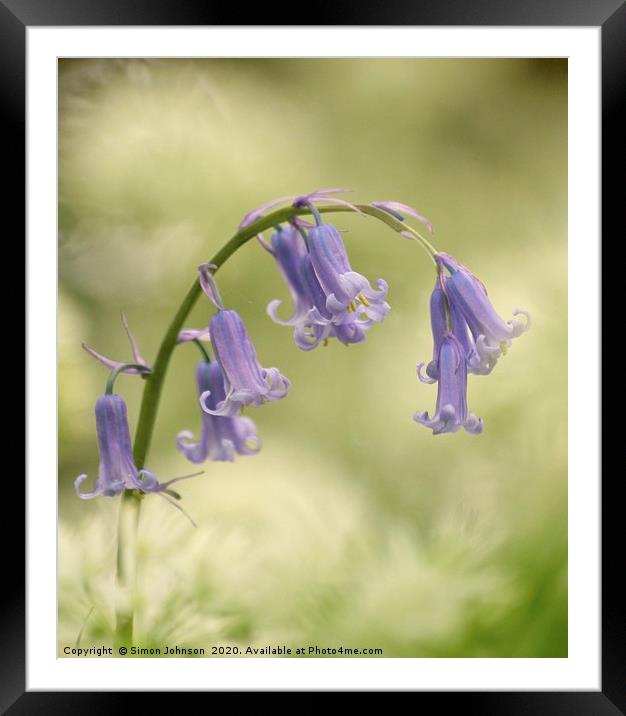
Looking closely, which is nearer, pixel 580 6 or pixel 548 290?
pixel 580 6

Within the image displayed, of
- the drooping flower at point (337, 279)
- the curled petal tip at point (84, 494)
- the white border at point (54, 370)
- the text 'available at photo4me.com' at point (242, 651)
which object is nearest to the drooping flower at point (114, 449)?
the curled petal tip at point (84, 494)

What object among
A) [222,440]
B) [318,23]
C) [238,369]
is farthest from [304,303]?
[318,23]

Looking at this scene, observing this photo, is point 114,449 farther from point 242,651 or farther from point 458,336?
point 458,336

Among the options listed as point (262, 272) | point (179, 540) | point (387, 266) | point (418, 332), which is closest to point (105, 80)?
point (262, 272)

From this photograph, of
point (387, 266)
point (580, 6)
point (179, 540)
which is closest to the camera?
point (580, 6)

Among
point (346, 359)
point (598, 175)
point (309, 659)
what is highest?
point (598, 175)

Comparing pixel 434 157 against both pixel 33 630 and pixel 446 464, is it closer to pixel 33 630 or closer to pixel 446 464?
pixel 446 464

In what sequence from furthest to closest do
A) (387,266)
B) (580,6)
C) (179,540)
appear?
(387,266) < (179,540) < (580,6)
